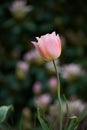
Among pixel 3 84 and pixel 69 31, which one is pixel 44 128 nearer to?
pixel 3 84

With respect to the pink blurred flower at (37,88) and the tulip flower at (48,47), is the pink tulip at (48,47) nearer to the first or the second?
the tulip flower at (48,47)

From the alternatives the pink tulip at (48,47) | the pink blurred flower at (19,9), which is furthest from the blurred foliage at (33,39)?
the pink tulip at (48,47)

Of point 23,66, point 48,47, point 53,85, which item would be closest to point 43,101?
point 53,85

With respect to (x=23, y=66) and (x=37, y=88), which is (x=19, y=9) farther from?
(x=37, y=88)

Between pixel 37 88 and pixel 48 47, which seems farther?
pixel 37 88

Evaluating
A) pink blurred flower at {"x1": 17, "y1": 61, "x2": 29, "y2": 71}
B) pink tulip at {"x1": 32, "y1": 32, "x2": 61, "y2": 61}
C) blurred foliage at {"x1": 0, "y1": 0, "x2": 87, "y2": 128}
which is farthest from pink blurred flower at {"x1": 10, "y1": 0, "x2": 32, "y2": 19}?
pink tulip at {"x1": 32, "y1": 32, "x2": 61, "y2": 61}

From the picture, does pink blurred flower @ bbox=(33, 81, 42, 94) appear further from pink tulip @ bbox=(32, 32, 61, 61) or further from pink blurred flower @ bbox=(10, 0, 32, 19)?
pink tulip @ bbox=(32, 32, 61, 61)

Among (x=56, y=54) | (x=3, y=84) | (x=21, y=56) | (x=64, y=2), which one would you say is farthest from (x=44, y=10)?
(x=56, y=54)
